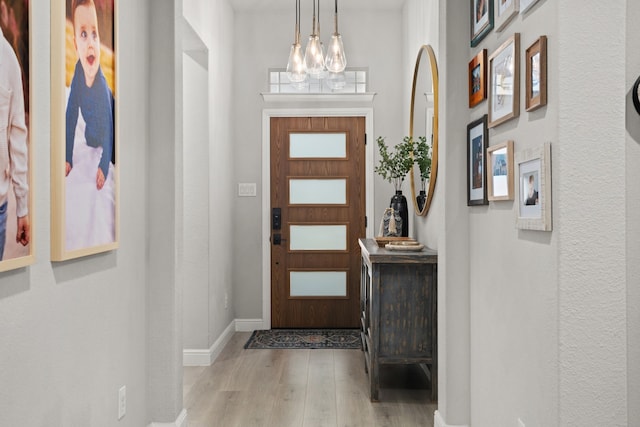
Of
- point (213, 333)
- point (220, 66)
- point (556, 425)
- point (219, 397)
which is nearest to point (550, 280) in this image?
point (556, 425)

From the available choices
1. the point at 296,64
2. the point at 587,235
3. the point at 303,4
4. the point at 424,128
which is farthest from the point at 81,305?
the point at 303,4

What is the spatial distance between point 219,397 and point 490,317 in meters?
1.86

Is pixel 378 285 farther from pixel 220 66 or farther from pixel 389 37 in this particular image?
pixel 389 37

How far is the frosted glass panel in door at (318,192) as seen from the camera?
207 inches

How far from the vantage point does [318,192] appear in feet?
17.3

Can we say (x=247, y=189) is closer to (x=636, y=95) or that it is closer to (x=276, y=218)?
(x=276, y=218)

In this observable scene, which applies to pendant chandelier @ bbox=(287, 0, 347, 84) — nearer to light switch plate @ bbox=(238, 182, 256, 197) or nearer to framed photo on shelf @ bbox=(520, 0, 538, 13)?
light switch plate @ bbox=(238, 182, 256, 197)

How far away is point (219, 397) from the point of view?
11.0ft

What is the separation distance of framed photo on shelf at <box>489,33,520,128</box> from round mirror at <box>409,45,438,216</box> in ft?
4.41

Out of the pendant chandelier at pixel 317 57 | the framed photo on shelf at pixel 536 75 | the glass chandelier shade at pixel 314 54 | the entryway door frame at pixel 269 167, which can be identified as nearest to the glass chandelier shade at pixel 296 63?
the pendant chandelier at pixel 317 57

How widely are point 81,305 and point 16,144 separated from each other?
0.66 metres

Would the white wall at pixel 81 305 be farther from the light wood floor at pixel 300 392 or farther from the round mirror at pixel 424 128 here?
the round mirror at pixel 424 128

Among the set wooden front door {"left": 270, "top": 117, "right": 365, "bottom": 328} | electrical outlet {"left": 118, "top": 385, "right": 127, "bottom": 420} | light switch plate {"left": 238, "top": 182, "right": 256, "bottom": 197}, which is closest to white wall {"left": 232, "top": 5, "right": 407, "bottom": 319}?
light switch plate {"left": 238, "top": 182, "right": 256, "bottom": 197}

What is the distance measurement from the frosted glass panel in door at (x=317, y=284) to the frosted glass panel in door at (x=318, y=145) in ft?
3.71
